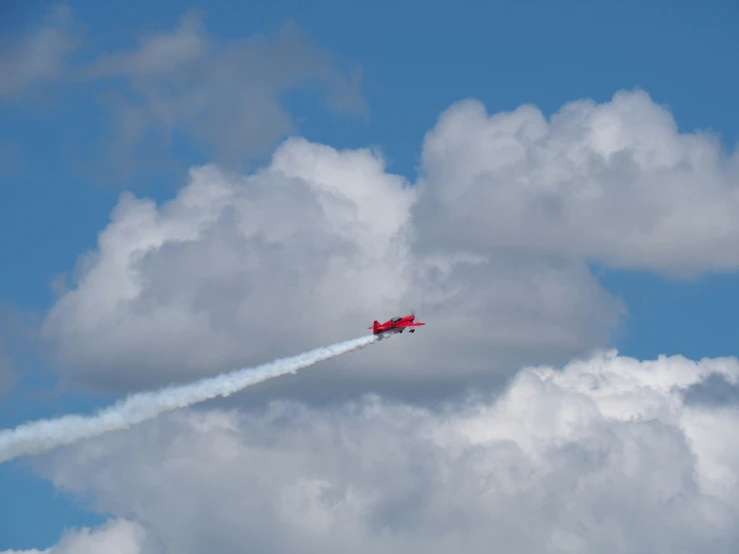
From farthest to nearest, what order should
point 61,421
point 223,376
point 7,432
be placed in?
point 223,376
point 61,421
point 7,432

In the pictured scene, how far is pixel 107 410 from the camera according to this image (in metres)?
42.9

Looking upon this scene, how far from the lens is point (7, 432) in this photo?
36938 mm

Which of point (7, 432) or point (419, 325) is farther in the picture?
point (419, 325)

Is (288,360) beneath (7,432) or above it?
above

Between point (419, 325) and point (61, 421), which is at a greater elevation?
point (419, 325)

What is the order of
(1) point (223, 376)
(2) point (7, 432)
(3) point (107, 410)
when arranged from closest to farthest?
(2) point (7, 432)
(3) point (107, 410)
(1) point (223, 376)

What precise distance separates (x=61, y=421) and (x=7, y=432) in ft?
12.8

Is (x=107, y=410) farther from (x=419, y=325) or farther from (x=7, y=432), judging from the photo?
(x=419, y=325)

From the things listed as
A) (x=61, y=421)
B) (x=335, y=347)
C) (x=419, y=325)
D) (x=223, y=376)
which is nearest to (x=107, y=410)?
(x=61, y=421)

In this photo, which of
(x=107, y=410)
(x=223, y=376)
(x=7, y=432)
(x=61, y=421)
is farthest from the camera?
(x=223, y=376)

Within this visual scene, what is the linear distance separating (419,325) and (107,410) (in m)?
32.9

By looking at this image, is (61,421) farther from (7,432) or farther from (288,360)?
(288,360)

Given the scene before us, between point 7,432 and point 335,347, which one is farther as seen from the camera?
point 335,347

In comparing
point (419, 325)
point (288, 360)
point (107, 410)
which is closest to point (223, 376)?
point (288, 360)
